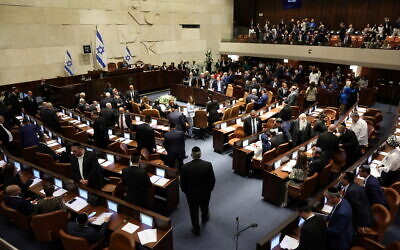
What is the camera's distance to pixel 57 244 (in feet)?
16.1

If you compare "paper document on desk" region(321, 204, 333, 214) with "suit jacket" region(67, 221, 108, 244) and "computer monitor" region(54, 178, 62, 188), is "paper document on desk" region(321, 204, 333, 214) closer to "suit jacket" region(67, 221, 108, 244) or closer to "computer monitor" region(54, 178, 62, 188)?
"suit jacket" region(67, 221, 108, 244)

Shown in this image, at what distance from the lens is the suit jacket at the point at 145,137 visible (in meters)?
6.92

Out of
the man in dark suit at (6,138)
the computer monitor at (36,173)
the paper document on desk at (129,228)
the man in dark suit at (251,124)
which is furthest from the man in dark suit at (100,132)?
the man in dark suit at (251,124)

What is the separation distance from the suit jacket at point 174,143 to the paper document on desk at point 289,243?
11.2 ft

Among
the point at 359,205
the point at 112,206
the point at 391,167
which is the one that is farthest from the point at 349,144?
the point at 112,206

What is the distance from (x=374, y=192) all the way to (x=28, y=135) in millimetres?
7729

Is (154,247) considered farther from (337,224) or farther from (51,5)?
(51,5)

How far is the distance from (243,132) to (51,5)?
1210cm

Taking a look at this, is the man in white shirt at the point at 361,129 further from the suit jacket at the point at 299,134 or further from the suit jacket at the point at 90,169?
the suit jacket at the point at 90,169

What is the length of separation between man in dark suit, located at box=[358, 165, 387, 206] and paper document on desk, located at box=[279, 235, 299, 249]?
168cm

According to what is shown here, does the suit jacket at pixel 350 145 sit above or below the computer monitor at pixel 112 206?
above

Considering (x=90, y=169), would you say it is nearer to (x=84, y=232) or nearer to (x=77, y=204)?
(x=77, y=204)

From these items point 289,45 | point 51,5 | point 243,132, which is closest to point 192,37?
point 289,45

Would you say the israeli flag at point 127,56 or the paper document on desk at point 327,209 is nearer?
the paper document on desk at point 327,209
